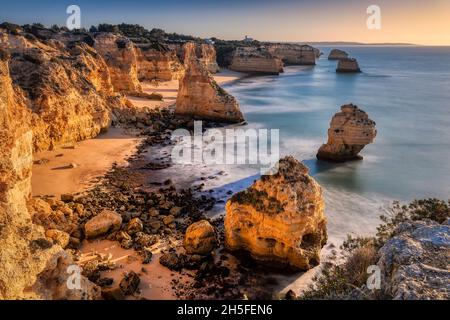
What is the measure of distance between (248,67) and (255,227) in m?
75.3

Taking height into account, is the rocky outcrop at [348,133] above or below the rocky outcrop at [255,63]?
below

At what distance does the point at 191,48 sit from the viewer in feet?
221

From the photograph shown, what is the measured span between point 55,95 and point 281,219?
16787mm

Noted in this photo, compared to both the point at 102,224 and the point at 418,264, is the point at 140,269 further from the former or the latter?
the point at 418,264

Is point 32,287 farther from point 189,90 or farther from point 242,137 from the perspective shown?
point 189,90

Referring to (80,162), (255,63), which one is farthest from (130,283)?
(255,63)

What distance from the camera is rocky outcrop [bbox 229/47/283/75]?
8344 cm

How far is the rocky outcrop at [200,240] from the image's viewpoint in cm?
1248

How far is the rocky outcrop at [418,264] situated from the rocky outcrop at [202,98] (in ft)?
81.9

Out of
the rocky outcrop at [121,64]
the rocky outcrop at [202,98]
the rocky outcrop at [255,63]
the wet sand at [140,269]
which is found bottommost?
the wet sand at [140,269]

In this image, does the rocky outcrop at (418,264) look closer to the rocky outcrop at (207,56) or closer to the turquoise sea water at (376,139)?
the turquoise sea water at (376,139)

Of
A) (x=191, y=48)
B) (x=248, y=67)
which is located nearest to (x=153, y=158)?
(x=191, y=48)

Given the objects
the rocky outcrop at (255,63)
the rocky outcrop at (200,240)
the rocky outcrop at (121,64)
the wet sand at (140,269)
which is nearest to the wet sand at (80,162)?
the wet sand at (140,269)

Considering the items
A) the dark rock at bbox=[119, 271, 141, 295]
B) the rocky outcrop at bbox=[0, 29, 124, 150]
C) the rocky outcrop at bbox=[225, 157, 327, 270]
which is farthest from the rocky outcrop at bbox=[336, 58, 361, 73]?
the dark rock at bbox=[119, 271, 141, 295]
